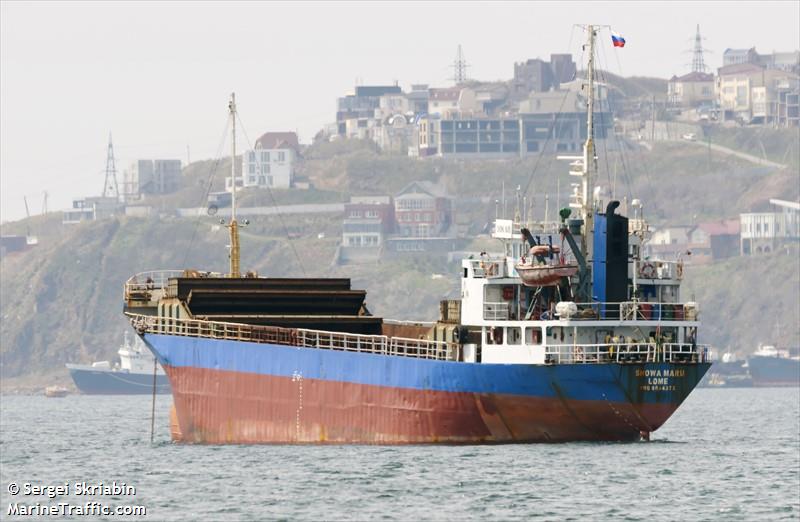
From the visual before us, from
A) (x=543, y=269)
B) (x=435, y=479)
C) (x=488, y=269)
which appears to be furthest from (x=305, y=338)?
(x=435, y=479)

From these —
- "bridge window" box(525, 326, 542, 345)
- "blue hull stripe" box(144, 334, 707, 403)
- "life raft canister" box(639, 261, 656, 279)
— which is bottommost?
"blue hull stripe" box(144, 334, 707, 403)

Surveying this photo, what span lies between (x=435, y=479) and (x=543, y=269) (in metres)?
11.2

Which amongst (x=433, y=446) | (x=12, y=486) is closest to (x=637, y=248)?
(x=433, y=446)

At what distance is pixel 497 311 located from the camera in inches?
2638

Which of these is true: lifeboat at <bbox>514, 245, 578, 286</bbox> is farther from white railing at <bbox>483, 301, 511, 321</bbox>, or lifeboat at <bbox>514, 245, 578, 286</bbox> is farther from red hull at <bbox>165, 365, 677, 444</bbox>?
red hull at <bbox>165, 365, 677, 444</bbox>

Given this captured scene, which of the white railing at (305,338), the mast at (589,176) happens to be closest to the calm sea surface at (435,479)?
the white railing at (305,338)

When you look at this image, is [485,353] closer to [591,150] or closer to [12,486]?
[591,150]

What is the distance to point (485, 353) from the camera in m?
66.9

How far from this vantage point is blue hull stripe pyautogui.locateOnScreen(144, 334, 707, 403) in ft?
211

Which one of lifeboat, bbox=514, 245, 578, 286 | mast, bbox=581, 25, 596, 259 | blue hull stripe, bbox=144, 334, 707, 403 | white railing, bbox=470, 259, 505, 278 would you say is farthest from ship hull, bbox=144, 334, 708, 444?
mast, bbox=581, 25, 596, 259

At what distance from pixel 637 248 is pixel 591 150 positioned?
354 centimetres

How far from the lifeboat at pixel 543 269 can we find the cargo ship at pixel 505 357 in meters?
0.06

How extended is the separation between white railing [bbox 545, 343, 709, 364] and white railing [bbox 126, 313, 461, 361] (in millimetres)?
4557

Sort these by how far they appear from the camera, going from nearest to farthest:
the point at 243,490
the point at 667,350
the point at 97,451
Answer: the point at 243,490, the point at 667,350, the point at 97,451
